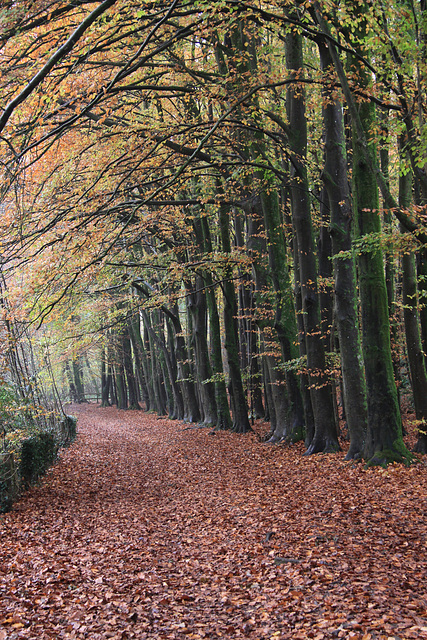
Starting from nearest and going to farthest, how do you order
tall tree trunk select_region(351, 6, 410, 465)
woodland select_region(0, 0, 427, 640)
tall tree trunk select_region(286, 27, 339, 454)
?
Answer: woodland select_region(0, 0, 427, 640) → tall tree trunk select_region(351, 6, 410, 465) → tall tree trunk select_region(286, 27, 339, 454)

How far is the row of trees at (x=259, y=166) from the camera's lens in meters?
6.48

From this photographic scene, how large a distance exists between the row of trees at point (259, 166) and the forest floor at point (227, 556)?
5.79 feet

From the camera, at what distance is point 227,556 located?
596 centimetres

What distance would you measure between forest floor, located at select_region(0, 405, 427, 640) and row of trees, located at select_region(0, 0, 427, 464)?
1.77 meters

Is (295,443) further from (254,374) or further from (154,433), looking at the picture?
(154,433)

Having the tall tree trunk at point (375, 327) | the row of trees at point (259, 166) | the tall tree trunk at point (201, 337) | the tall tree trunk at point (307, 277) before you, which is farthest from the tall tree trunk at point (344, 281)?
the tall tree trunk at point (201, 337)

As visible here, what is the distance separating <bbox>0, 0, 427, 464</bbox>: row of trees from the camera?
255 inches

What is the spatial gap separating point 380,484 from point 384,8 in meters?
6.69

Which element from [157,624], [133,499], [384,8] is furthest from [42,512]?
[384,8]

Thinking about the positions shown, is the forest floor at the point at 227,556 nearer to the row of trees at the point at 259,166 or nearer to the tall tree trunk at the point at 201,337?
the row of trees at the point at 259,166

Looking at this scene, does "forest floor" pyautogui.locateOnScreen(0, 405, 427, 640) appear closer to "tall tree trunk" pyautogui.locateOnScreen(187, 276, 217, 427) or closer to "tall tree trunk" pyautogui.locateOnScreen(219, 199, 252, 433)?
"tall tree trunk" pyautogui.locateOnScreen(219, 199, 252, 433)

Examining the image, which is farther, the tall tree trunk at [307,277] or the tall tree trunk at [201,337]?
the tall tree trunk at [201,337]

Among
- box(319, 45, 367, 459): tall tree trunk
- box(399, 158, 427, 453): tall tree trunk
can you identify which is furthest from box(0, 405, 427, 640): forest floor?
box(399, 158, 427, 453): tall tree trunk

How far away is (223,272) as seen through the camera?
1470 centimetres
